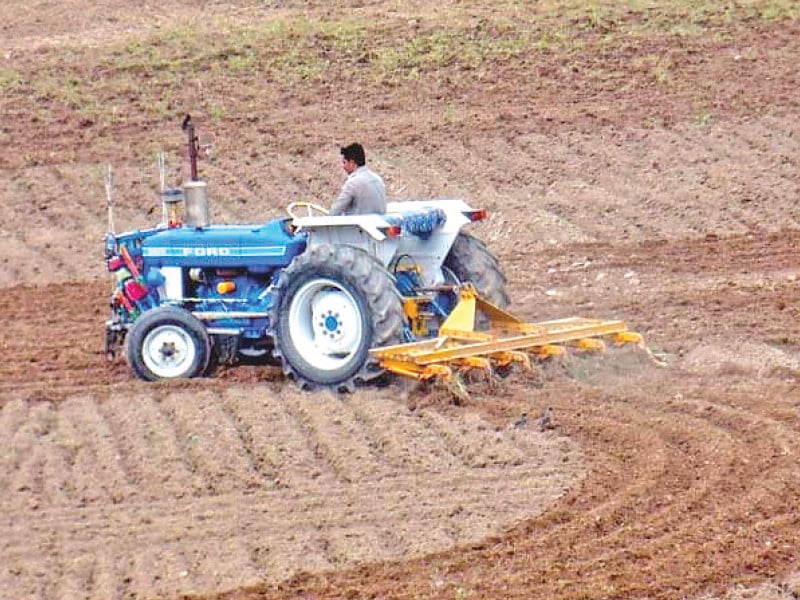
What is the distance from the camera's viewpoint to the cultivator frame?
39.9 ft

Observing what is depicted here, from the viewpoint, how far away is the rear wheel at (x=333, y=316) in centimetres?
1244

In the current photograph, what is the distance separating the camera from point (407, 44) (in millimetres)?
25844

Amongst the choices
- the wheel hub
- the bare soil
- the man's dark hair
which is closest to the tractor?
the wheel hub

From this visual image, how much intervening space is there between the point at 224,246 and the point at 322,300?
104 centimetres

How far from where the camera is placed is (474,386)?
12.4m

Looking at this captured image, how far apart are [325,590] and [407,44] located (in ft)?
59.1

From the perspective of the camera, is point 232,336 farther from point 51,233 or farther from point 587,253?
point 51,233

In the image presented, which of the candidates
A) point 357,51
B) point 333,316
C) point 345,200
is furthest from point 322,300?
point 357,51

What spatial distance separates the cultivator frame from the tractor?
10 millimetres

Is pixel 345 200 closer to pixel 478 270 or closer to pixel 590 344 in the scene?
pixel 478 270

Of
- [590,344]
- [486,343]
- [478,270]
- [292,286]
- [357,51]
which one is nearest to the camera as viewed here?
[486,343]

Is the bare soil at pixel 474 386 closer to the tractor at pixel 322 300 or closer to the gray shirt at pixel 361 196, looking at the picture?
the tractor at pixel 322 300

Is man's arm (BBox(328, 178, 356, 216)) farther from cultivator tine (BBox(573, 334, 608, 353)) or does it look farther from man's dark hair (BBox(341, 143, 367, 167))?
cultivator tine (BBox(573, 334, 608, 353))

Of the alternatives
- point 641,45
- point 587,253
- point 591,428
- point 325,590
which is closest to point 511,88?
point 641,45
